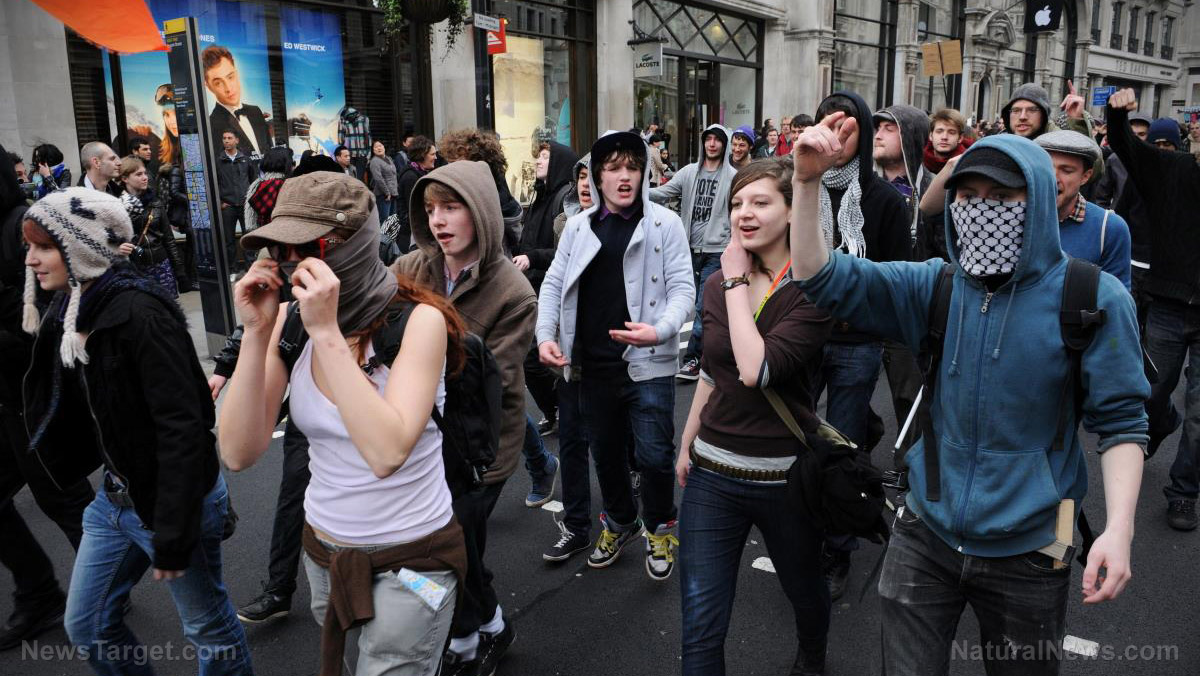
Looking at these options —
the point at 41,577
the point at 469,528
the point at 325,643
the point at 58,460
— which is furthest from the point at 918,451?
the point at 41,577

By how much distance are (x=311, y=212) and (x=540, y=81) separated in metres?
16.0

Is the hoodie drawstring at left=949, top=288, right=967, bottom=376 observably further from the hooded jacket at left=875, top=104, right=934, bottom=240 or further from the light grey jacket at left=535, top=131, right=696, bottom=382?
the hooded jacket at left=875, top=104, right=934, bottom=240

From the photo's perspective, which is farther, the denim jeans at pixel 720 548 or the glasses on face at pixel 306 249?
the denim jeans at pixel 720 548

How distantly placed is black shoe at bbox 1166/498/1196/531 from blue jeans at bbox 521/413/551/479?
3.52 meters

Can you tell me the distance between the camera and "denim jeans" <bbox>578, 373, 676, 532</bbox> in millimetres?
3875

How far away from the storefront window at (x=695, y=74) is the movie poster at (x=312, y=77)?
7.40 m

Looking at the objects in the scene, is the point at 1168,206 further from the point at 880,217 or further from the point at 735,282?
the point at 735,282

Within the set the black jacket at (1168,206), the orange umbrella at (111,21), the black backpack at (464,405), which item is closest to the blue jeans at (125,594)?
the black backpack at (464,405)

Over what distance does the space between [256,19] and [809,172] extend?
12609 mm

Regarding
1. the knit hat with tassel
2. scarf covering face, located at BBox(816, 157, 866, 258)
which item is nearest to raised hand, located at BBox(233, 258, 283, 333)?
the knit hat with tassel

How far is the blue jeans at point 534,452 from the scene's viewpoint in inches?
186

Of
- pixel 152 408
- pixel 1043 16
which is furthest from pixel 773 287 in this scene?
pixel 1043 16
